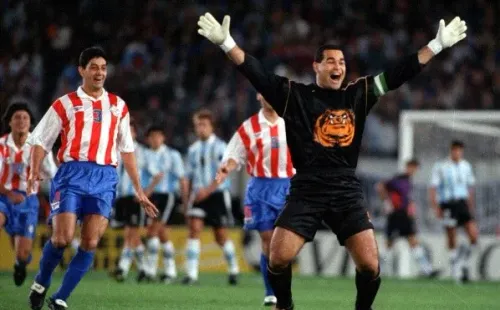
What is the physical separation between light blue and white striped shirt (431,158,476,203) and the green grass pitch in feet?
6.87

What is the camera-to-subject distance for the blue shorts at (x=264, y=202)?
13.3 metres

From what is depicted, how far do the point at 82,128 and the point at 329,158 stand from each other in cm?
264

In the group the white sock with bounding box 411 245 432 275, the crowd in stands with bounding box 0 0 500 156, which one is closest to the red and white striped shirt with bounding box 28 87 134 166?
the crowd in stands with bounding box 0 0 500 156

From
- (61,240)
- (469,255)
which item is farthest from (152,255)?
(61,240)

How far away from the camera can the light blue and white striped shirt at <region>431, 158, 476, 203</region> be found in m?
21.3

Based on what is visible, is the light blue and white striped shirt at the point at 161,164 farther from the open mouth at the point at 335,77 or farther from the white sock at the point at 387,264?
the open mouth at the point at 335,77

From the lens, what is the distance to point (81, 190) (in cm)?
1073

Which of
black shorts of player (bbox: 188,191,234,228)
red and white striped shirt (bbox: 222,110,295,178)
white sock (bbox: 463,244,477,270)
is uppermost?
red and white striped shirt (bbox: 222,110,295,178)

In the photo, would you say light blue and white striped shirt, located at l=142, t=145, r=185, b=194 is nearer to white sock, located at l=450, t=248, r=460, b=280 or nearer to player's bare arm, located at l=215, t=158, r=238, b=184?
player's bare arm, located at l=215, t=158, r=238, b=184

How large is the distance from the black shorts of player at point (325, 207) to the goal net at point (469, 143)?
530 inches

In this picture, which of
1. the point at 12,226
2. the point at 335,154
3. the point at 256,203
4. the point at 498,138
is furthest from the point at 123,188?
the point at 335,154

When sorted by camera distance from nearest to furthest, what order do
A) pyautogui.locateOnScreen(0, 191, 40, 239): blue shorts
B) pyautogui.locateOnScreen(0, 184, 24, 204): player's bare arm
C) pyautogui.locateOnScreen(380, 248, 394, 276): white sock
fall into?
pyautogui.locateOnScreen(0, 184, 24, 204): player's bare arm < pyautogui.locateOnScreen(0, 191, 40, 239): blue shorts < pyautogui.locateOnScreen(380, 248, 394, 276): white sock

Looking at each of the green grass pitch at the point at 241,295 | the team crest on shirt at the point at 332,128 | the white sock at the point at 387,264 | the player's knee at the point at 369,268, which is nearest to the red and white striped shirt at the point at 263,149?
the green grass pitch at the point at 241,295

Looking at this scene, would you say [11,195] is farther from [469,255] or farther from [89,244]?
[469,255]
